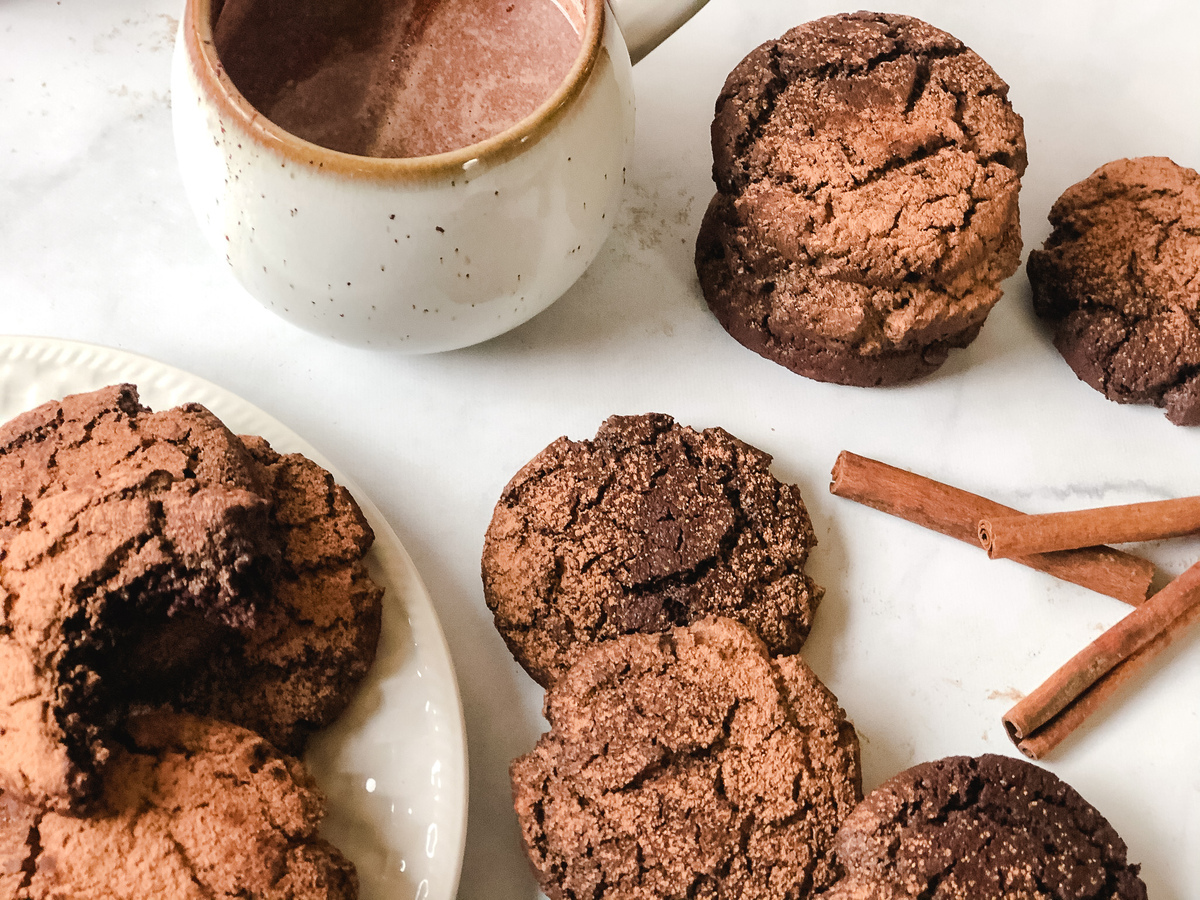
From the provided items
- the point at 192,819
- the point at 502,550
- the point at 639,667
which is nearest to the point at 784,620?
the point at 639,667

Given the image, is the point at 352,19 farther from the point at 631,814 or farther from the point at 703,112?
the point at 631,814

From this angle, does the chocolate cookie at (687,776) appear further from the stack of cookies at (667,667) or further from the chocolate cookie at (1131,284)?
the chocolate cookie at (1131,284)

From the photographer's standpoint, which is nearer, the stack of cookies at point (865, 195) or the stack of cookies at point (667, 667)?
the stack of cookies at point (667, 667)

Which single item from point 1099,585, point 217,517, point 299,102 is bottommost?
point 1099,585

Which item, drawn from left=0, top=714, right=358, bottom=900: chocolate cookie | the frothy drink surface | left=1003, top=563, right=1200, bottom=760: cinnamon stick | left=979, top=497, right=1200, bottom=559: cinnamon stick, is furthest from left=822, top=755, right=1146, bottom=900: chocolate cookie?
the frothy drink surface

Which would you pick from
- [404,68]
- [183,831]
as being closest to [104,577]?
[183,831]

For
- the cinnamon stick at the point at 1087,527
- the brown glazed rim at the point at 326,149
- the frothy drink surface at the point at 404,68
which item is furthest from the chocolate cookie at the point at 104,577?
the cinnamon stick at the point at 1087,527

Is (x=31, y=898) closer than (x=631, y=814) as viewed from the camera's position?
Yes
